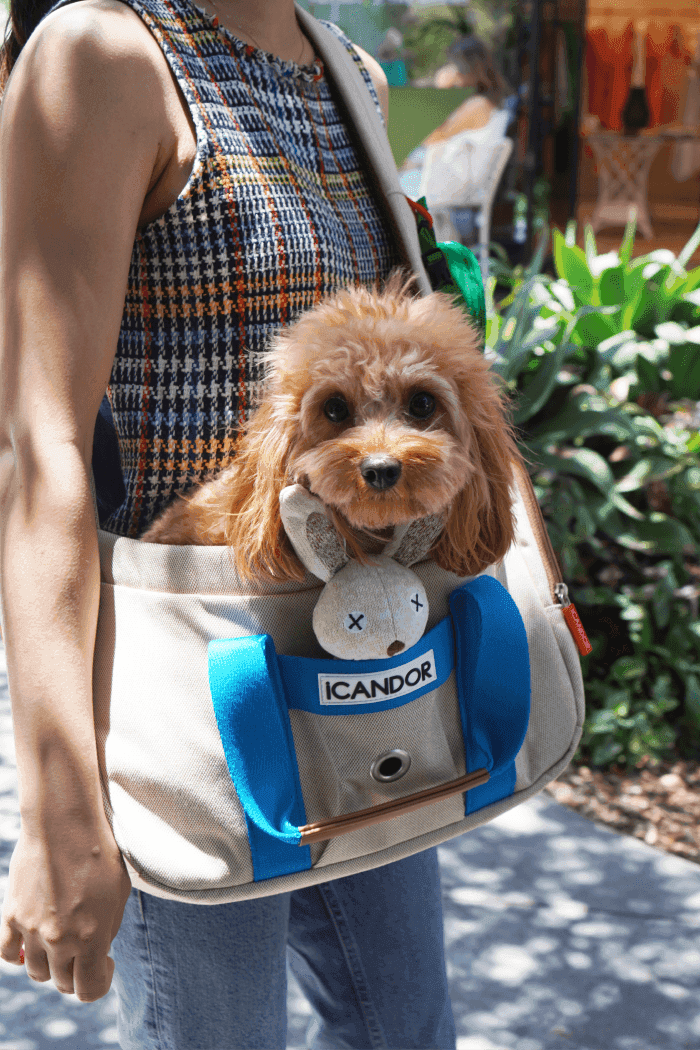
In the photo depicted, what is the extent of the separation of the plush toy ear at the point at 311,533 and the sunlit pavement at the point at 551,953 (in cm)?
Answer: 197

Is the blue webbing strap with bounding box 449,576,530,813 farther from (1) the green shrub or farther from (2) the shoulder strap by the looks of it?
(1) the green shrub

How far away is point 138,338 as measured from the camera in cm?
114

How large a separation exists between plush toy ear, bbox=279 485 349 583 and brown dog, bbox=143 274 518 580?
1 cm

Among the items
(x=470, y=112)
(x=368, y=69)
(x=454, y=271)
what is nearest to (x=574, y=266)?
(x=368, y=69)

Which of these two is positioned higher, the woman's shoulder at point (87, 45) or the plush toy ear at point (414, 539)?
the woman's shoulder at point (87, 45)

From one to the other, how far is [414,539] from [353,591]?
110 mm

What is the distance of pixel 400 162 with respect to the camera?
844 cm

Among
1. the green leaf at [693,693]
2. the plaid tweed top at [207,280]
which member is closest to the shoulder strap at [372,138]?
the plaid tweed top at [207,280]

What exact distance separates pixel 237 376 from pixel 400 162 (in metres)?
7.96

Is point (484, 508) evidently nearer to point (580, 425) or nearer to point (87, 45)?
point (87, 45)

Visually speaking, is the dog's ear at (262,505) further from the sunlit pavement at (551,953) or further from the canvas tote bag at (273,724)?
the sunlit pavement at (551,953)

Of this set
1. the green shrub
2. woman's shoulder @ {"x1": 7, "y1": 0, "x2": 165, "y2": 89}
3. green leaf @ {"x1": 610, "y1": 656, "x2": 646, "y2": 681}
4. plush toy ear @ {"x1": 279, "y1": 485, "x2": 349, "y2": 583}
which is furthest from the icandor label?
green leaf @ {"x1": 610, "y1": 656, "x2": 646, "y2": 681}

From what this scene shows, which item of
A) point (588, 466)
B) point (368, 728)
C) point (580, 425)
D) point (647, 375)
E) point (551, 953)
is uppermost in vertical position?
point (368, 728)

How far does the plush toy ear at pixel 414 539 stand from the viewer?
1101 mm
